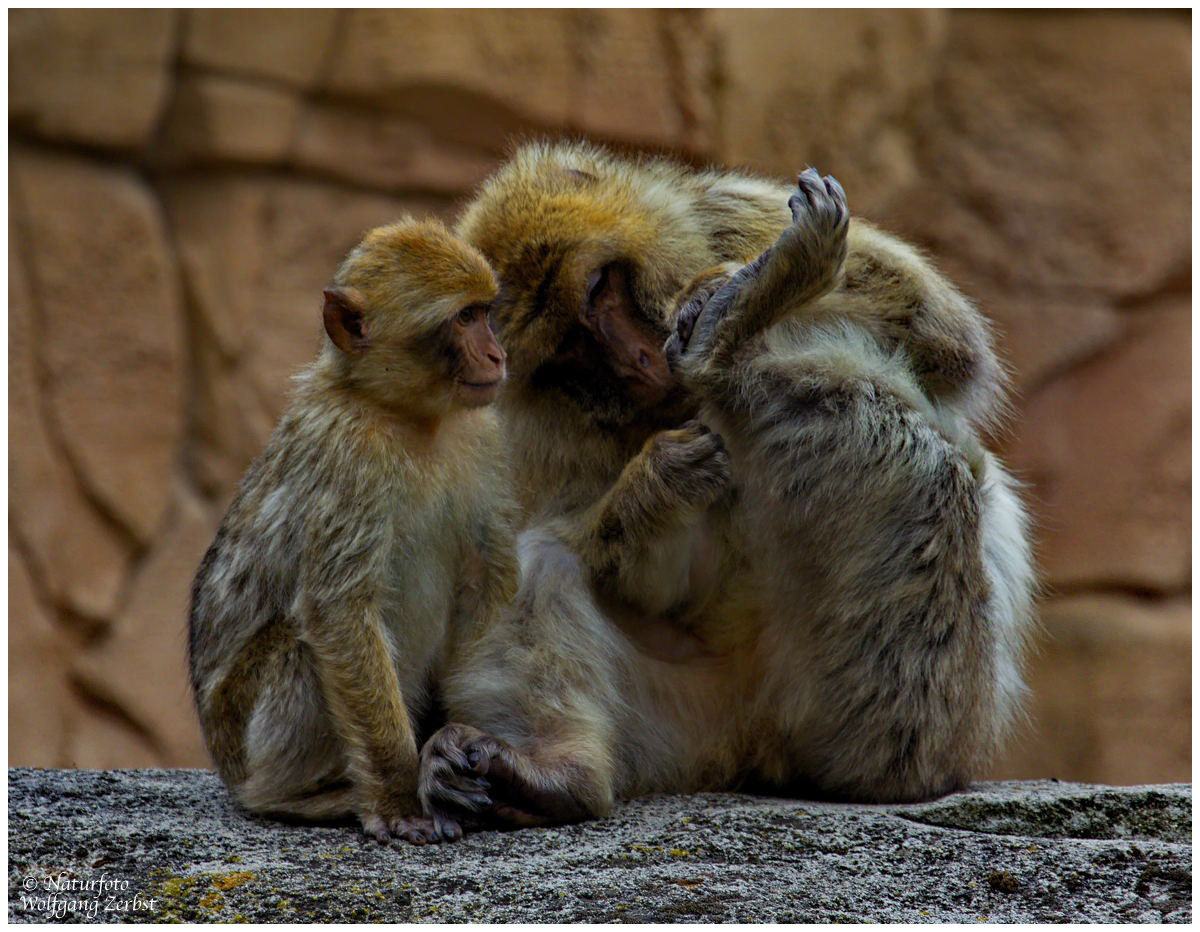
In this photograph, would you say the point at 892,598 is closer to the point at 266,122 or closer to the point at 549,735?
the point at 549,735

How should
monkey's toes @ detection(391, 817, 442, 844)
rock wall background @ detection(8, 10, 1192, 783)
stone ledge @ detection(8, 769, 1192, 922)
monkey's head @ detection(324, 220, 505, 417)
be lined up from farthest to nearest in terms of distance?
rock wall background @ detection(8, 10, 1192, 783) < monkey's head @ detection(324, 220, 505, 417) < monkey's toes @ detection(391, 817, 442, 844) < stone ledge @ detection(8, 769, 1192, 922)

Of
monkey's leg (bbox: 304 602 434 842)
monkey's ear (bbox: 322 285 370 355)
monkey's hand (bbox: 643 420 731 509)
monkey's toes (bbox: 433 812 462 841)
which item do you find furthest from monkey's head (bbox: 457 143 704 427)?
monkey's toes (bbox: 433 812 462 841)

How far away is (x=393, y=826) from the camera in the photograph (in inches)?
147

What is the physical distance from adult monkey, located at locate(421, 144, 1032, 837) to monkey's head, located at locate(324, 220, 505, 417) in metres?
0.47

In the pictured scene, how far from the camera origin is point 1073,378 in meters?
10.6

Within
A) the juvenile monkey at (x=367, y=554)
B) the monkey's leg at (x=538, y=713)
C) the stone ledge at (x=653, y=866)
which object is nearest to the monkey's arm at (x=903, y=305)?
the juvenile monkey at (x=367, y=554)

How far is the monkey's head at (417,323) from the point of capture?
393 centimetres

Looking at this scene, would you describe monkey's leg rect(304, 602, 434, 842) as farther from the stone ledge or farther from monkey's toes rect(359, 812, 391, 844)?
the stone ledge

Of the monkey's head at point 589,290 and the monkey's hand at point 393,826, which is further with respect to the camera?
the monkey's head at point 589,290

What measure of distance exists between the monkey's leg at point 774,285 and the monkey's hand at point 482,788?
114 cm

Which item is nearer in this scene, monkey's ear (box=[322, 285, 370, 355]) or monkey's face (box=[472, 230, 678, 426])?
monkey's ear (box=[322, 285, 370, 355])

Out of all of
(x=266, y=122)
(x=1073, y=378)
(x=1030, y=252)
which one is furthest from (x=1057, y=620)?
(x=266, y=122)

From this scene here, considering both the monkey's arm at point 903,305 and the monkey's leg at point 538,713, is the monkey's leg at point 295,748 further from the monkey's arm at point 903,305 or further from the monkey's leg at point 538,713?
the monkey's arm at point 903,305

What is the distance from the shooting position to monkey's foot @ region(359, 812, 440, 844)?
3686mm
